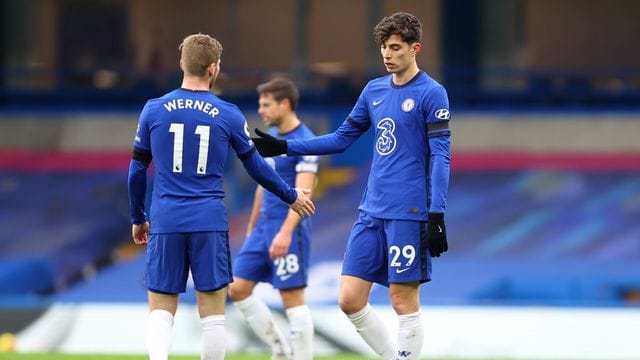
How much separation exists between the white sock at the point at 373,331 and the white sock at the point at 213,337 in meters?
0.81

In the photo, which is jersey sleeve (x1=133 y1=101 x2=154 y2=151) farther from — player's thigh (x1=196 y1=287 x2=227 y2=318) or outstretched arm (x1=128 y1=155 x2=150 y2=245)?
player's thigh (x1=196 y1=287 x2=227 y2=318)

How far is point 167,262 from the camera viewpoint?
24.0 ft

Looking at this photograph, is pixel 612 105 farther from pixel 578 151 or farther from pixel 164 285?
pixel 164 285

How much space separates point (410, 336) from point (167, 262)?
138 cm

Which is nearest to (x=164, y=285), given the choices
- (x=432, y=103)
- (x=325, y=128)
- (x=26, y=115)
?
(x=432, y=103)

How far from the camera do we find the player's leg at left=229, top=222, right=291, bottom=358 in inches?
377

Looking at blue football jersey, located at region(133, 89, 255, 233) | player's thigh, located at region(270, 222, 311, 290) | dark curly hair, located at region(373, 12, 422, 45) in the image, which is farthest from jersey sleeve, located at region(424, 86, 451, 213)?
player's thigh, located at region(270, 222, 311, 290)

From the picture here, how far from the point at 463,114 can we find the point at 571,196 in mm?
1884

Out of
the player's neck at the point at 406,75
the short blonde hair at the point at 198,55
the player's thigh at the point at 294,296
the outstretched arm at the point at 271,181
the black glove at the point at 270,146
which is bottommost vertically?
the player's thigh at the point at 294,296

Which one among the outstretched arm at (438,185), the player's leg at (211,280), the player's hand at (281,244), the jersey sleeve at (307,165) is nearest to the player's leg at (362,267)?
the outstretched arm at (438,185)

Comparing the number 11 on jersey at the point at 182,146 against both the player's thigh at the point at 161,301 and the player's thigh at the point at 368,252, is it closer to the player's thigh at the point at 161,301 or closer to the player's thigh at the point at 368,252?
the player's thigh at the point at 161,301

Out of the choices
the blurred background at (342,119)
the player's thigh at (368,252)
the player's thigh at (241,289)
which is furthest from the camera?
the blurred background at (342,119)

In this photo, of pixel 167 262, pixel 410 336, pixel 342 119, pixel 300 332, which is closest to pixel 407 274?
pixel 410 336

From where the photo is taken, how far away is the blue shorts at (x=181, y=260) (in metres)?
7.33
